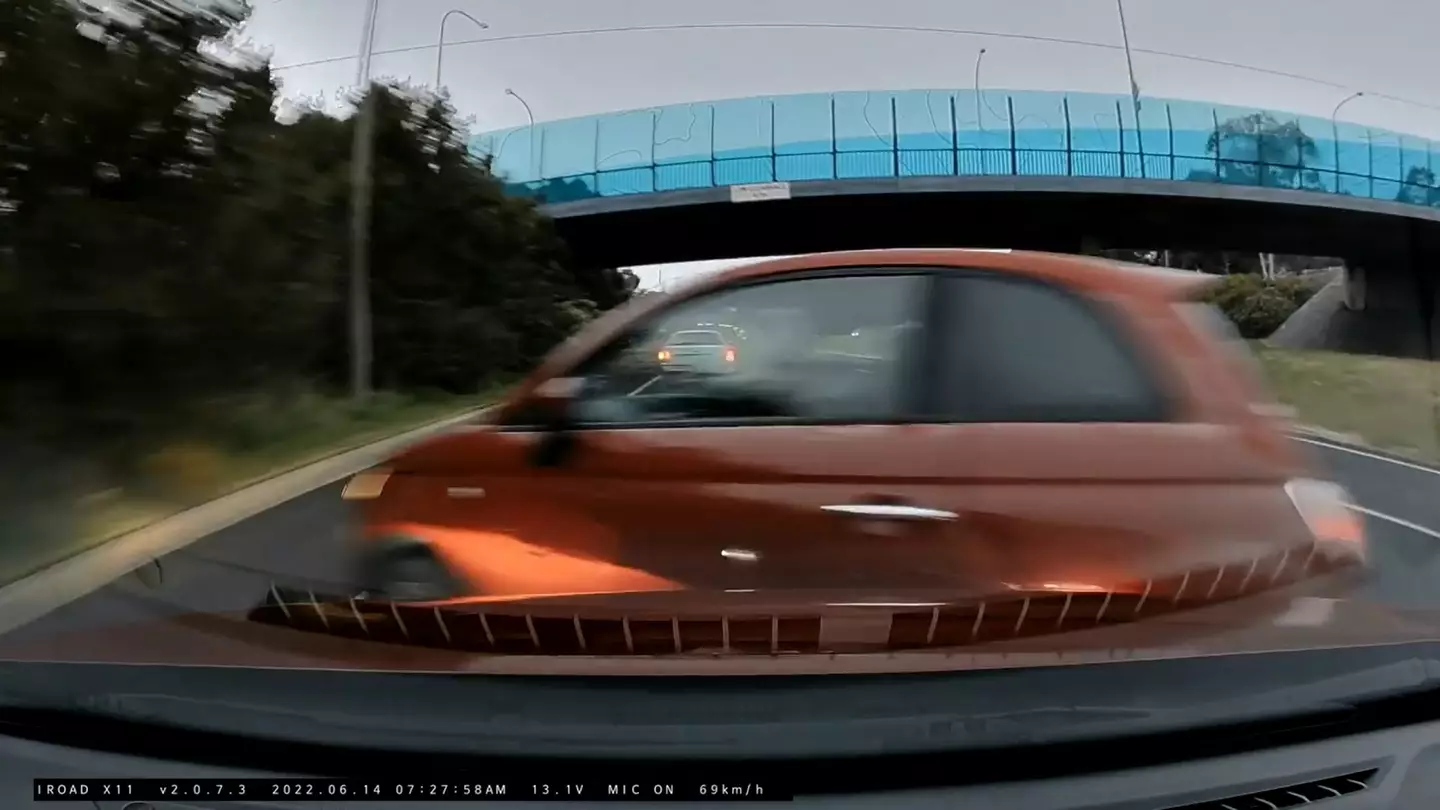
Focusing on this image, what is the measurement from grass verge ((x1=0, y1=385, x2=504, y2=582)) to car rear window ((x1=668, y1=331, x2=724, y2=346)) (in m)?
0.53

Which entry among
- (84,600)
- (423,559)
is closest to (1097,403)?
(423,559)

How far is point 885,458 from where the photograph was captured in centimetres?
296

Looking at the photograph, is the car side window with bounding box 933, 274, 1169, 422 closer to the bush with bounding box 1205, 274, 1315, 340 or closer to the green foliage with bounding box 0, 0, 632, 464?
the bush with bounding box 1205, 274, 1315, 340

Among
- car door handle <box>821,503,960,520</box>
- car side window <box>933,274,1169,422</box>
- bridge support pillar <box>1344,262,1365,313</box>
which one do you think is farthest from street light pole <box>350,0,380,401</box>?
bridge support pillar <box>1344,262,1365,313</box>

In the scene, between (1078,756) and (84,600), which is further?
(84,600)

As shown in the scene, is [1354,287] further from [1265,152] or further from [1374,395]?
[1265,152]

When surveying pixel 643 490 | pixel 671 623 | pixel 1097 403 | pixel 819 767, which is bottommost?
pixel 819 767

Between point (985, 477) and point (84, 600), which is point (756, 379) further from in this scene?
point (84, 600)

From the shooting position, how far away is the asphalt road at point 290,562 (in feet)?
9.80

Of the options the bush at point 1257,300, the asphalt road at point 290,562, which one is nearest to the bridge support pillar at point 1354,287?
the bush at point 1257,300

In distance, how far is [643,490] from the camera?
306 cm

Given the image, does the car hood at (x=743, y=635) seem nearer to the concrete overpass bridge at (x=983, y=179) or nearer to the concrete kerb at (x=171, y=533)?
the concrete kerb at (x=171, y=533)

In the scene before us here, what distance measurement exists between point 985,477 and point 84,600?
7.66 ft

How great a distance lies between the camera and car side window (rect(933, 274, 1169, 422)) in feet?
9.82
